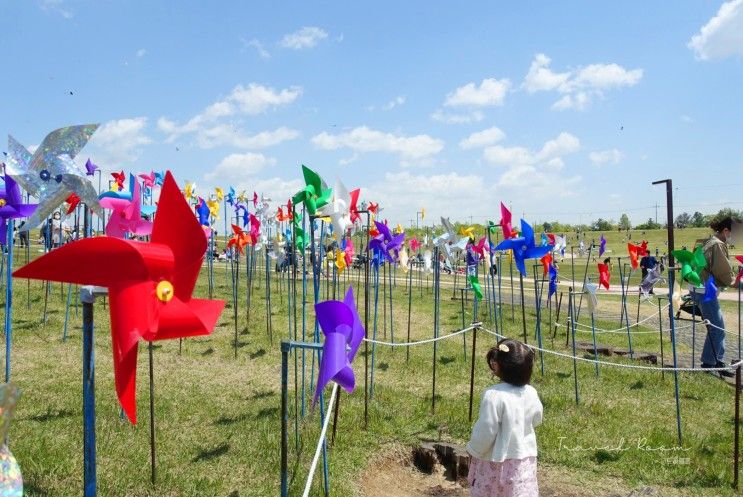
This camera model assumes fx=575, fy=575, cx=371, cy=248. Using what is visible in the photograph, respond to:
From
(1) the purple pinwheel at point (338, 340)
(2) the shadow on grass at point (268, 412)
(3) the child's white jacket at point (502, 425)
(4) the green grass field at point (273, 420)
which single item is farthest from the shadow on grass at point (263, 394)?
(3) the child's white jacket at point (502, 425)

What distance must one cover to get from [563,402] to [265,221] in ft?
30.1

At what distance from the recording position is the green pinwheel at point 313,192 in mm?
4830

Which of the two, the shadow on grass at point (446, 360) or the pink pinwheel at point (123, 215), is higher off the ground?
the pink pinwheel at point (123, 215)

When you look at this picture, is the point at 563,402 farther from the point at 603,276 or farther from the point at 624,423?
the point at 603,276

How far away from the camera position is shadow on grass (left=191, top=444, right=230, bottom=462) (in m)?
4.55

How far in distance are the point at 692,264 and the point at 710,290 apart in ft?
1.70

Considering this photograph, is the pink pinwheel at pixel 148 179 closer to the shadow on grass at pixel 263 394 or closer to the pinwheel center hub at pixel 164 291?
the shadow on grass at pixel 263 394

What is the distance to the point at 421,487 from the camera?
4602mm

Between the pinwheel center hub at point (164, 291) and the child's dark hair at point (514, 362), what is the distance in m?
1.84

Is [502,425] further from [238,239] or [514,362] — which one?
[238,239]

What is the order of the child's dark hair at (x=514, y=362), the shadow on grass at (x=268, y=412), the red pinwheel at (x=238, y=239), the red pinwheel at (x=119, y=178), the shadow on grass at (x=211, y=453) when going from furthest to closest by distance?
the red pinwheel at (x=238, y=239)
the red pinwheel at (x=119, y=178)
the shadow on grass at (x=268, y=412)
the shadow on grass at (x=211, y=453)
the child's dark hair at (x=514, y=362)

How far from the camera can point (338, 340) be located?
2.88 metres

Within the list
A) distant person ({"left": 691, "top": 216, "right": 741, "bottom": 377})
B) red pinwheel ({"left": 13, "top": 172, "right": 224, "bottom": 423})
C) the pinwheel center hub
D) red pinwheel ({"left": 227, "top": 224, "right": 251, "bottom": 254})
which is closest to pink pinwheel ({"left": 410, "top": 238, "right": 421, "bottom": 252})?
red pinwheel ({"left": 227, "top": 224, "right": 251, "bottom": 254})

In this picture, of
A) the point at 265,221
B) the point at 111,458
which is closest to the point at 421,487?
the point at 111,458
